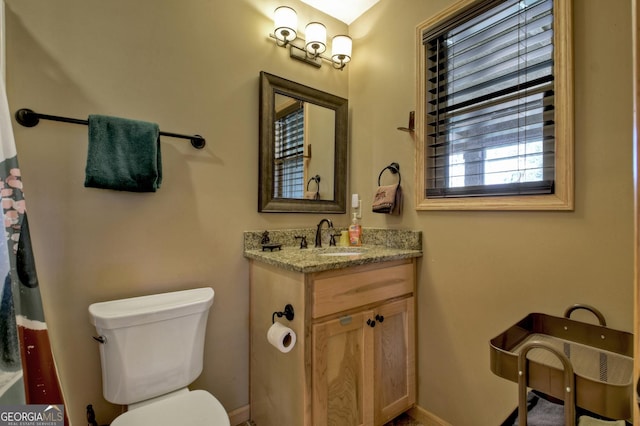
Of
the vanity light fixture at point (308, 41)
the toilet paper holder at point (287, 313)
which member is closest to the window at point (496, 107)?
the vanity light fixture at point (308, 41)

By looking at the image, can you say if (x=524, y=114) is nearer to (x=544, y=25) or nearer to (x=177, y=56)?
(x=544, y=25)

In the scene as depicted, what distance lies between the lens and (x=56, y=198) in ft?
4.10

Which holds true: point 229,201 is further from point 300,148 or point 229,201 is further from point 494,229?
point 494,229

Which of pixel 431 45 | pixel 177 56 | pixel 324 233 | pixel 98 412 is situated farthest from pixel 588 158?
pixel 98 412

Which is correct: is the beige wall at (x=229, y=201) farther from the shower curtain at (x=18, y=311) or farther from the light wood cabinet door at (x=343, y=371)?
the light wood cabinet door at (x=343, y=371)

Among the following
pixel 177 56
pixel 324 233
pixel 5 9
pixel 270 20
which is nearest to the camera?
pixel 5 9

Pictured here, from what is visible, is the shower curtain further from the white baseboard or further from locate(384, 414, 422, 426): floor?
locate(384, 414, 422, 426): floor

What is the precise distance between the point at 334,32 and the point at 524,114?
1422mm

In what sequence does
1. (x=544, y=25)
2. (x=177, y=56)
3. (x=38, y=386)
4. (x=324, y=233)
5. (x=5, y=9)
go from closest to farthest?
1. (x=38, y=386)
2. (x=5, y=9)
3. (x=544, y=25)
4. (x=177, y=56)
5. (x=324, y=233)

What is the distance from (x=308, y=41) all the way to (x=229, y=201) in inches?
43.7

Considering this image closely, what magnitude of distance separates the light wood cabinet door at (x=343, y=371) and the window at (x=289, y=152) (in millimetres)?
875

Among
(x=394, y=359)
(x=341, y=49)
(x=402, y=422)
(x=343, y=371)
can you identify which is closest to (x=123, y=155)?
(x=343, y=371)

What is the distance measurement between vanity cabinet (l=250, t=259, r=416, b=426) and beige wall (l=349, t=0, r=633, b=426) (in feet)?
0.64

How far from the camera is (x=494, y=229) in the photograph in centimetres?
142
